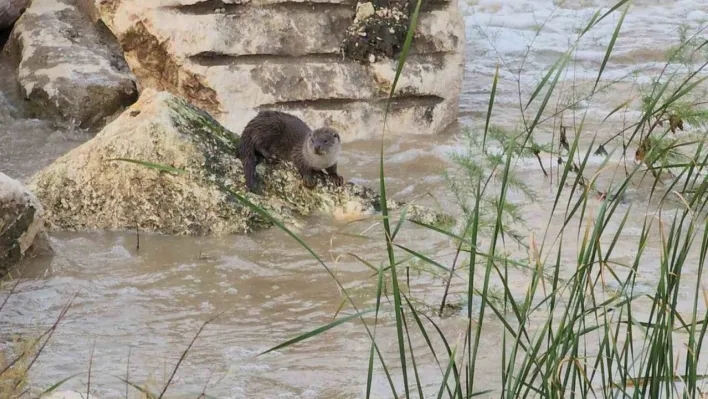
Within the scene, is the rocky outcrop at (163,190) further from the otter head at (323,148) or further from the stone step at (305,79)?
the stone step at (305,79)

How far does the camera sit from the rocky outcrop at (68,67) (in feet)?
22.9

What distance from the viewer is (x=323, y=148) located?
5023 mm

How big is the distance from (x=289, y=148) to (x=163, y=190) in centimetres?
71

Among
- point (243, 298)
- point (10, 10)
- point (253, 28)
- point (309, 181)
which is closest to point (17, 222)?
point (243, 298)

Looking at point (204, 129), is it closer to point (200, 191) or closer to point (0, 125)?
point (200, 191)

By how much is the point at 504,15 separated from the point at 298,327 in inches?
310

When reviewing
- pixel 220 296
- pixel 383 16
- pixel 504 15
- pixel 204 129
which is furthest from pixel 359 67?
pixel 504 15

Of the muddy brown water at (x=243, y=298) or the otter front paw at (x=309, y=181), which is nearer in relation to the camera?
the muddy brown water at (x=243, y=298)

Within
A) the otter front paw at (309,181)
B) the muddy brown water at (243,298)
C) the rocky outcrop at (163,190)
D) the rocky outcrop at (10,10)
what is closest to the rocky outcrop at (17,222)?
the muddy brown water at (243,298)

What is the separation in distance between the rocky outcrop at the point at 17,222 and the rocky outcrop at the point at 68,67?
8.88 ft

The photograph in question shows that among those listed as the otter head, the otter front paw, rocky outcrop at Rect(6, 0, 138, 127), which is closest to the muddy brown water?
the otter front paw

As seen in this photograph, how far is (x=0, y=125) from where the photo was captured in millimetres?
6820

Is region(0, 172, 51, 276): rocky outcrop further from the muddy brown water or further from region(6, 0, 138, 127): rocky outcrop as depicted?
region(6, 0, 138, 127): rocky outcrop

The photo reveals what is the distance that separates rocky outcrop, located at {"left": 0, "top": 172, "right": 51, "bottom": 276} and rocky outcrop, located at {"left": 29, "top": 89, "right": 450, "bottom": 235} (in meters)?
0.48
